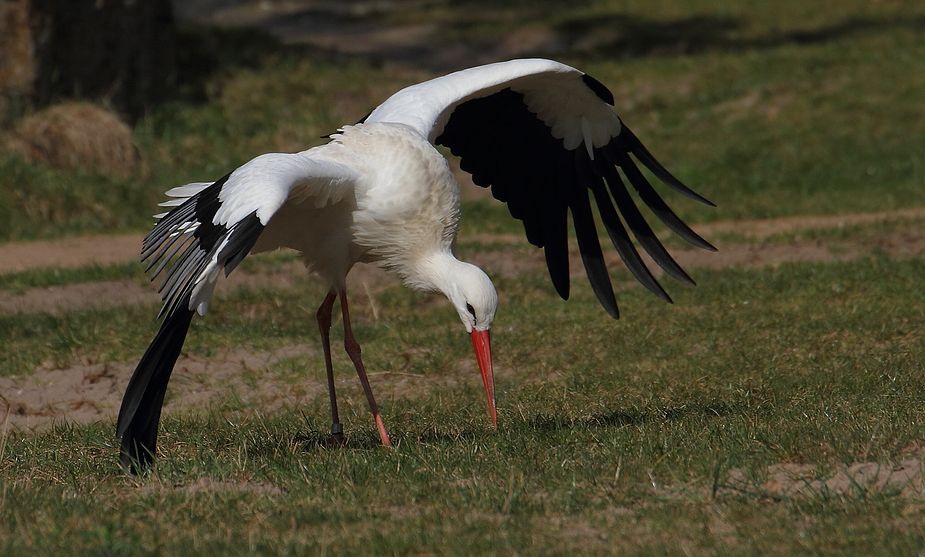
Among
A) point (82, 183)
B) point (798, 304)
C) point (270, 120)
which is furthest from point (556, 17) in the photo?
point (798, 304)

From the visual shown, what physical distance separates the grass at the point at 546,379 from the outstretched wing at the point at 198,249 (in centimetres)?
21

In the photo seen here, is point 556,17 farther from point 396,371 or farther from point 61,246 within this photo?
point 396,371

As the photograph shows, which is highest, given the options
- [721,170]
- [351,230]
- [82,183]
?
[351,230]

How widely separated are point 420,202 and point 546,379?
5.28 ft

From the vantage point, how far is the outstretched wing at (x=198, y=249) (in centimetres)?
389

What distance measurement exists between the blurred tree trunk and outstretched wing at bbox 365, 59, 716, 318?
6314mm

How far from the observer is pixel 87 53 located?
457 inches

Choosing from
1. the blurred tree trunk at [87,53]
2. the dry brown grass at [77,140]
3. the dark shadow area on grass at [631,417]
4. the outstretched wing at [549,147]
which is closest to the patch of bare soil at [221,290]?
the outstretched wing at [549,147]

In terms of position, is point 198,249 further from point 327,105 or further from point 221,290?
point 327,105

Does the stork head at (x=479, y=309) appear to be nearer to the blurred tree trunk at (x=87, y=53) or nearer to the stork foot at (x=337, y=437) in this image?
the stork foot at (x=337, y=437)

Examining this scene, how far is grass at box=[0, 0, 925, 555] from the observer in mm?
3434

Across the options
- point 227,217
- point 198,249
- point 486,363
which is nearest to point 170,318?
point 198,249

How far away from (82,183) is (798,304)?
6083 mm

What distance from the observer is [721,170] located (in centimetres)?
1123
